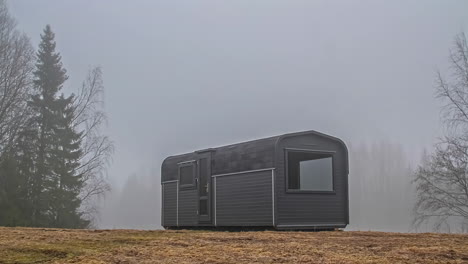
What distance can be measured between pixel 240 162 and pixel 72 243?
22.7 feet

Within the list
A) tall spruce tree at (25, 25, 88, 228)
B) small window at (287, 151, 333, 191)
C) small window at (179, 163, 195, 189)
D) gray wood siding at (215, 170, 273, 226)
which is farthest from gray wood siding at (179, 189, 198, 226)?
tall spruce tree at (25, 25, 88, 228)

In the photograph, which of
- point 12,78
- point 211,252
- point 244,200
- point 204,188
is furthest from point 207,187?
point 12,78

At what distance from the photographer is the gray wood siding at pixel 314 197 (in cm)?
1238

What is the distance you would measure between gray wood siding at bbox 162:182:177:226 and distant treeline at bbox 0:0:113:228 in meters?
11.5

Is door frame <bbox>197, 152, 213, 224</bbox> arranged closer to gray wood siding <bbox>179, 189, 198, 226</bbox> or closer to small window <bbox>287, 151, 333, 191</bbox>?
gray wood siding <bbox>179, 189, 198, 226</bbox>

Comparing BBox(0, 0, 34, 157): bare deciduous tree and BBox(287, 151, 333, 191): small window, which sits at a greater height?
BBox(0, 0, 34, 157): bare deciduous tree

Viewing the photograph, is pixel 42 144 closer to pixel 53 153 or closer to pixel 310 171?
pixel 53 153

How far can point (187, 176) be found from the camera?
15727mm

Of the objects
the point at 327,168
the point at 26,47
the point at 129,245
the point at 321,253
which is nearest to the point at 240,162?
the point at 327,168

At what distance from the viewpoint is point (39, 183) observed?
26.9 metres

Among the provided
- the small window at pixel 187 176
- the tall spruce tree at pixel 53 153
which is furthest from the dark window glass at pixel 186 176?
the tall spruce tree at pixel 53 153

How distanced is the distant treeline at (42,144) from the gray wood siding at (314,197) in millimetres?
17256

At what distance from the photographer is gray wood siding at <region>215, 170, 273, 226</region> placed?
12453mm

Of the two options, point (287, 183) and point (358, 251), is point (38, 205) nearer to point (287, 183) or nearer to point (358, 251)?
point (287, 183)
